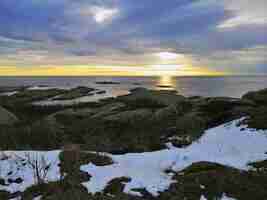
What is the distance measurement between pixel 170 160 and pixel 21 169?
4901 millimetres

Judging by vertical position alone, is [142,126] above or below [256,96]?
below

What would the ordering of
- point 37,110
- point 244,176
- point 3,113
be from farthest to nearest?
point 37,110
point 3,113
point 244,176

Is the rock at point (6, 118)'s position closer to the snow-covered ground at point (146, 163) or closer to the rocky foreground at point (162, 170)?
the rocky foreground at point (162, 170)

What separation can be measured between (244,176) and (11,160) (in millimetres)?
7386

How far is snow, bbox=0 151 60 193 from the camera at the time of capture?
25.4 feet

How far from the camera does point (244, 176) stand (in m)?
7.92

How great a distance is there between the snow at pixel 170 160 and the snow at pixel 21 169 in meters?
1.00

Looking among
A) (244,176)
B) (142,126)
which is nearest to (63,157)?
(244,176)

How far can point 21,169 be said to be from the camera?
8641 millimetres

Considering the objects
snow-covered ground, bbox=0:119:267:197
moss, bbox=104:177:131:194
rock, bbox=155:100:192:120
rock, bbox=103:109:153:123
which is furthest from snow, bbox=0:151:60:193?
rock, bbox=155:100:192:120

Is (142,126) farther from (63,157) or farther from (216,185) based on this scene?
(216,185)

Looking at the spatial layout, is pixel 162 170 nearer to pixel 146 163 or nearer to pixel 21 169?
pixel 146 163

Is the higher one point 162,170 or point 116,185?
point 116,185

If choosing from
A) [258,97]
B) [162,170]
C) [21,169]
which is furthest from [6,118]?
[258,97]
